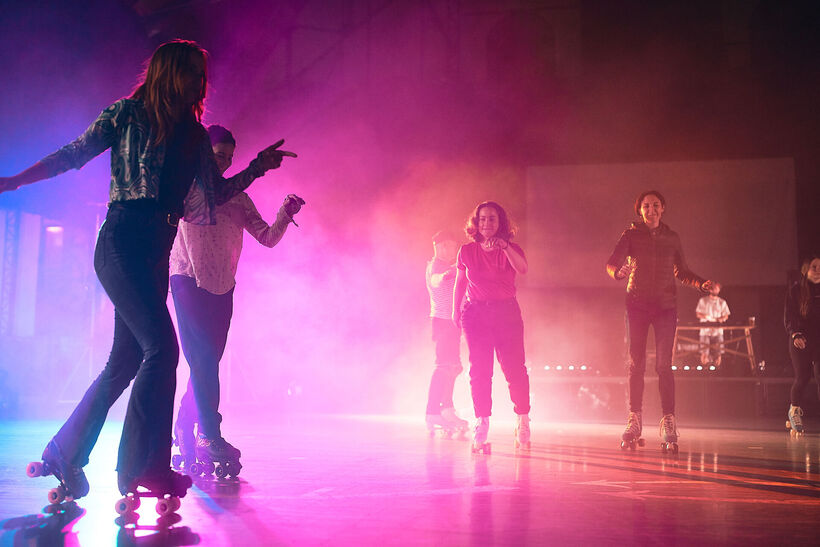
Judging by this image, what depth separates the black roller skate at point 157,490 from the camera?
2.28m

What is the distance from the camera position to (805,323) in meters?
6.65

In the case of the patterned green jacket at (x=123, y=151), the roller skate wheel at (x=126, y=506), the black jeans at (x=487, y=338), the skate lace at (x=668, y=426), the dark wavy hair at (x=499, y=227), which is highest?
the dark wavy hair at (x=499, y=227)

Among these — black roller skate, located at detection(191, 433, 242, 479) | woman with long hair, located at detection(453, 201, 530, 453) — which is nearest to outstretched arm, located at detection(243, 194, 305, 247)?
black roller skate, located at detection(191, 433, 242, 479)

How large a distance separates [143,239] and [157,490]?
2.55ft

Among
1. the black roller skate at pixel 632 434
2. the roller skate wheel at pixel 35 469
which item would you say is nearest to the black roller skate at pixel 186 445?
the roller skate wheel at pixel 35 469

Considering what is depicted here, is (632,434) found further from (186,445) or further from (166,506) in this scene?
(166,506)

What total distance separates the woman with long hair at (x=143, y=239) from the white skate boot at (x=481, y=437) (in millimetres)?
2453

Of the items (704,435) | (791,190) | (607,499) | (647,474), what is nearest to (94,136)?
(607,499)

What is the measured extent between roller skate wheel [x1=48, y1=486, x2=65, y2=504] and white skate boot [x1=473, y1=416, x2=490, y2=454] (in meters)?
2.55

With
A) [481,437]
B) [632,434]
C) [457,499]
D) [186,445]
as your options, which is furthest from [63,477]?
[632,434]

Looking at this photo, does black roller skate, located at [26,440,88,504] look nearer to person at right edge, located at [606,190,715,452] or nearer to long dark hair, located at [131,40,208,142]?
long dark hair, located at [131,40,208,142]

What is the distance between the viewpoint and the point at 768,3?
10336 millimetres

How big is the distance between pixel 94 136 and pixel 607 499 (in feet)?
7.07

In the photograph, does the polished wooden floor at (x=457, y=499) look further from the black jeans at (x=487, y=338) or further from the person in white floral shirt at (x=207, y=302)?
the black jeans at (x=487, y=338)
